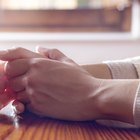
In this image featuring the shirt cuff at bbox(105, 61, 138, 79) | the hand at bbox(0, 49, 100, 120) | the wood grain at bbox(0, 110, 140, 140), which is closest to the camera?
the wood grain at bbox(0, 110, 140, 140)

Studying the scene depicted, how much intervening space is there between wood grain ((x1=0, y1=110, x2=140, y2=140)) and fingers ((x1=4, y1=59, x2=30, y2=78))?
11cm

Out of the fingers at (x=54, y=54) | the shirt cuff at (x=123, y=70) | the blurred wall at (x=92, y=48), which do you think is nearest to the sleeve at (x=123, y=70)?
the shirt cuff at (x=123, y=70)

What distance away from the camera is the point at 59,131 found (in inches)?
24.3

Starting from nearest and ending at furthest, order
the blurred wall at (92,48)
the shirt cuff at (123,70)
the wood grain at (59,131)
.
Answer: the wood grain at (59,131)
the shirt cuff at (123,70)
the blurred wall at (92,48)

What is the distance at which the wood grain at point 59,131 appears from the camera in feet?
1.89

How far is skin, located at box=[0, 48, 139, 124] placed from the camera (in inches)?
26.2

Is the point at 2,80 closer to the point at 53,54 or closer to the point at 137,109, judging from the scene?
the point at 53,54

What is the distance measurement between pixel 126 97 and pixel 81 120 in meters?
0.10

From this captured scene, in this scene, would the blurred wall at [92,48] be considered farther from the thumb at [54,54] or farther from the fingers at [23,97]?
the fingers at [23,97]

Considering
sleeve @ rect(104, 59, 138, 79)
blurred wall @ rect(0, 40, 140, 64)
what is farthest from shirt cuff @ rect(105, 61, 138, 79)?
blurred wall @ rect(0, 40, 140, 64)

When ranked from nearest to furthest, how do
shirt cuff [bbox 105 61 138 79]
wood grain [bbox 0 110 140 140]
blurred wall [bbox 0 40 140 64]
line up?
wood grain [bbox 0 110 140 140], shirt cuff [bbox 105 61 138 79], blurred wall [bbox 0 40 140 64]

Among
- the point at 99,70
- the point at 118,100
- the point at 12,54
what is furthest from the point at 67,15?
the point at 118,100

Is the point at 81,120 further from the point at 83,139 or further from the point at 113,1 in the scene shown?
the point at 113,1

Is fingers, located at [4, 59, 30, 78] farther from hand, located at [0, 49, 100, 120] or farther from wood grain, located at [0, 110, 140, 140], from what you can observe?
wood grain, located at [0, 110, 140, 140]
